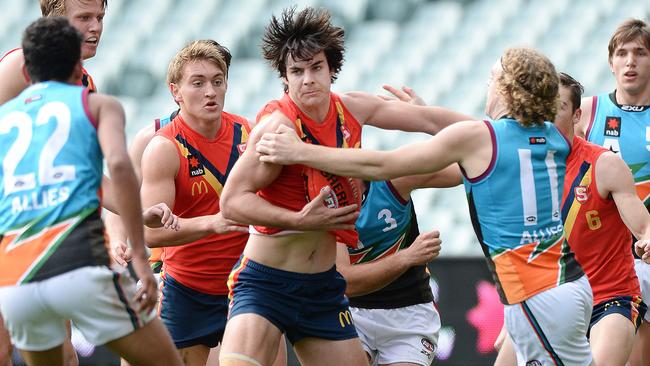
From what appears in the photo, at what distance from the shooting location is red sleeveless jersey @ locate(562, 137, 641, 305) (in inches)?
278

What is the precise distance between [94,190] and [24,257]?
1.41 ft

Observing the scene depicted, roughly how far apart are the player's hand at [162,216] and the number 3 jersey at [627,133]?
3380mm

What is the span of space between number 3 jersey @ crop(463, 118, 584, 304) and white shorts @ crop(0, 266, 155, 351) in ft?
5.86

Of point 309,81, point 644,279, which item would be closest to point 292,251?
point 309,81

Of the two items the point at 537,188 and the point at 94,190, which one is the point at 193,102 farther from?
the point at 537,188

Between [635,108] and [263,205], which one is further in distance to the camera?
[635,108]

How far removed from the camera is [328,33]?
→ 241 inches

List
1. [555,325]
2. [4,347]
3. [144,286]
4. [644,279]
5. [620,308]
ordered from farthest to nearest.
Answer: [644,279] → [620,308] → [4,347] → [555,325] → [144,286]

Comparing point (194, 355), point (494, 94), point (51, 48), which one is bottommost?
point (194, 355)

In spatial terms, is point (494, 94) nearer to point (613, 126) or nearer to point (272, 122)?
point (272, 122)

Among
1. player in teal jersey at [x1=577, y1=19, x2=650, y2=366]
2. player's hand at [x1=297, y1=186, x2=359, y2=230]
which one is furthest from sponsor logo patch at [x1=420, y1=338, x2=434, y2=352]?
player in teal jersey at [x1=577, y1=19, x2=650, y2=366]

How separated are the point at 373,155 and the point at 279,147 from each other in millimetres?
487

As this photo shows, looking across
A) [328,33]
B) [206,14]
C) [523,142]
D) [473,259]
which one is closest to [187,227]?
[328,33]

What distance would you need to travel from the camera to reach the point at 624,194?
6762mm
